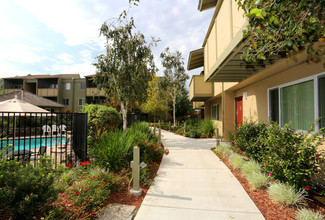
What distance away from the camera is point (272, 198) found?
130 inches

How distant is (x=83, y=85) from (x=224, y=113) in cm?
2769

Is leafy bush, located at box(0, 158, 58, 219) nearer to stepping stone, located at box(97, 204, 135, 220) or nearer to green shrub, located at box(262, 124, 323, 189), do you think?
stepping stone, located at box(97, 204, 135, 220)

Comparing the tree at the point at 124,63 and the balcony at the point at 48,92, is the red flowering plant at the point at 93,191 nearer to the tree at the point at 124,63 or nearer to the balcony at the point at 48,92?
the tree at the point at 124,63

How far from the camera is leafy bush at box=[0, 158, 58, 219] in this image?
2223 millimetres

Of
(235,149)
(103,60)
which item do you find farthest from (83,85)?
(235,149)

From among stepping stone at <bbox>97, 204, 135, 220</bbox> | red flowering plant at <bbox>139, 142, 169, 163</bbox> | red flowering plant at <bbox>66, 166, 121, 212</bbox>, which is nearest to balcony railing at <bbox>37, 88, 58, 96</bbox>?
red flowering plant at <bbox>139, 142, 169, 163</bbox>

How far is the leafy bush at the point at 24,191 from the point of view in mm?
2223

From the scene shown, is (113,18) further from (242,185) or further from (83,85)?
(83,85)

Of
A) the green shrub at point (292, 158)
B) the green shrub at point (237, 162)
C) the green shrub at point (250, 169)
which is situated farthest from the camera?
the green shrub at point (237, 162)

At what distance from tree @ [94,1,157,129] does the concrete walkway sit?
A: 16.9 ft

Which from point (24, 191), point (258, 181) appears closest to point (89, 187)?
point (24, 191)

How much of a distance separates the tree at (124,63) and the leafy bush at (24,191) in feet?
22.1

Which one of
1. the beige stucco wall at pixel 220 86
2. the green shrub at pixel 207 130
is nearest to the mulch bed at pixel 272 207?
the beige stucco wall at pixel 220 86

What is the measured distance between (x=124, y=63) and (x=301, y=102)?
8.07 meters
